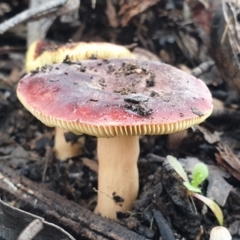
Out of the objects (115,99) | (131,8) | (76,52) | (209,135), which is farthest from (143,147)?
(131,8)

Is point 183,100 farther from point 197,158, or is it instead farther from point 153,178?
point 197,158

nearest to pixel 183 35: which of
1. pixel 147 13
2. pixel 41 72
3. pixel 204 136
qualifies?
pixel 147 13

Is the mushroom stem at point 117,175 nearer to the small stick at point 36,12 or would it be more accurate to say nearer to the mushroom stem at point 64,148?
the mushroom stem at point 64,148

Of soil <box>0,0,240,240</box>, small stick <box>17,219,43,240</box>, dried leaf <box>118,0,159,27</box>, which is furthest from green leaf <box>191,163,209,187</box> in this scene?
dried leaf <box>118,0,159,27</box>

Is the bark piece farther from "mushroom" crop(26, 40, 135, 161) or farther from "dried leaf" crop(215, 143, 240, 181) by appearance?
"dried leaf" crop(215, 143, 240, 181)

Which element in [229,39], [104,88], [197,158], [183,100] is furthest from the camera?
[229,39]

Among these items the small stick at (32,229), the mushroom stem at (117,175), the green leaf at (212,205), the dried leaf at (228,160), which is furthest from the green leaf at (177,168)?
the small stick at (32,229)

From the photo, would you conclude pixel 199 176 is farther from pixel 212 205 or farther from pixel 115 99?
pixel 115 99
